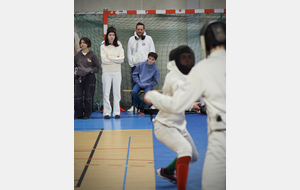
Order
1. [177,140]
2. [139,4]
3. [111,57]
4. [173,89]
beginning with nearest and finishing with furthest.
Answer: [173,89]
[177,140]
[139,4]
[111,57]

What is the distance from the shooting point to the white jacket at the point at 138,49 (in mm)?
1727

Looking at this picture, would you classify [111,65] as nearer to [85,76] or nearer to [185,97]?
[85,76]

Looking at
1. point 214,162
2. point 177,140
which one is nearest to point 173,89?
point 177,140

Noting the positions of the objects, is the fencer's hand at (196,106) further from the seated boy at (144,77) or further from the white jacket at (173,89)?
the seated boy at (144,77)

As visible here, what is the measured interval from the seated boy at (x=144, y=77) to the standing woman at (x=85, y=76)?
0.32 meters

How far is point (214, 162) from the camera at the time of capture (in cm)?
126

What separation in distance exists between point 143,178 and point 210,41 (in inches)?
32.8

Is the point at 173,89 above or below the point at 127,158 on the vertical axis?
above

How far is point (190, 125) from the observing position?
4.61ft

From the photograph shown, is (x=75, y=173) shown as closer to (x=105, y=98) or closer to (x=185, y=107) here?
(x=105, y=98)

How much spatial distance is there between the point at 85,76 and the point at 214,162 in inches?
40.5

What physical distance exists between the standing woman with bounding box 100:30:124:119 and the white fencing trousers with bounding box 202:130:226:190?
0.84 meters

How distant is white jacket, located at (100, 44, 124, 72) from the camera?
185cm
